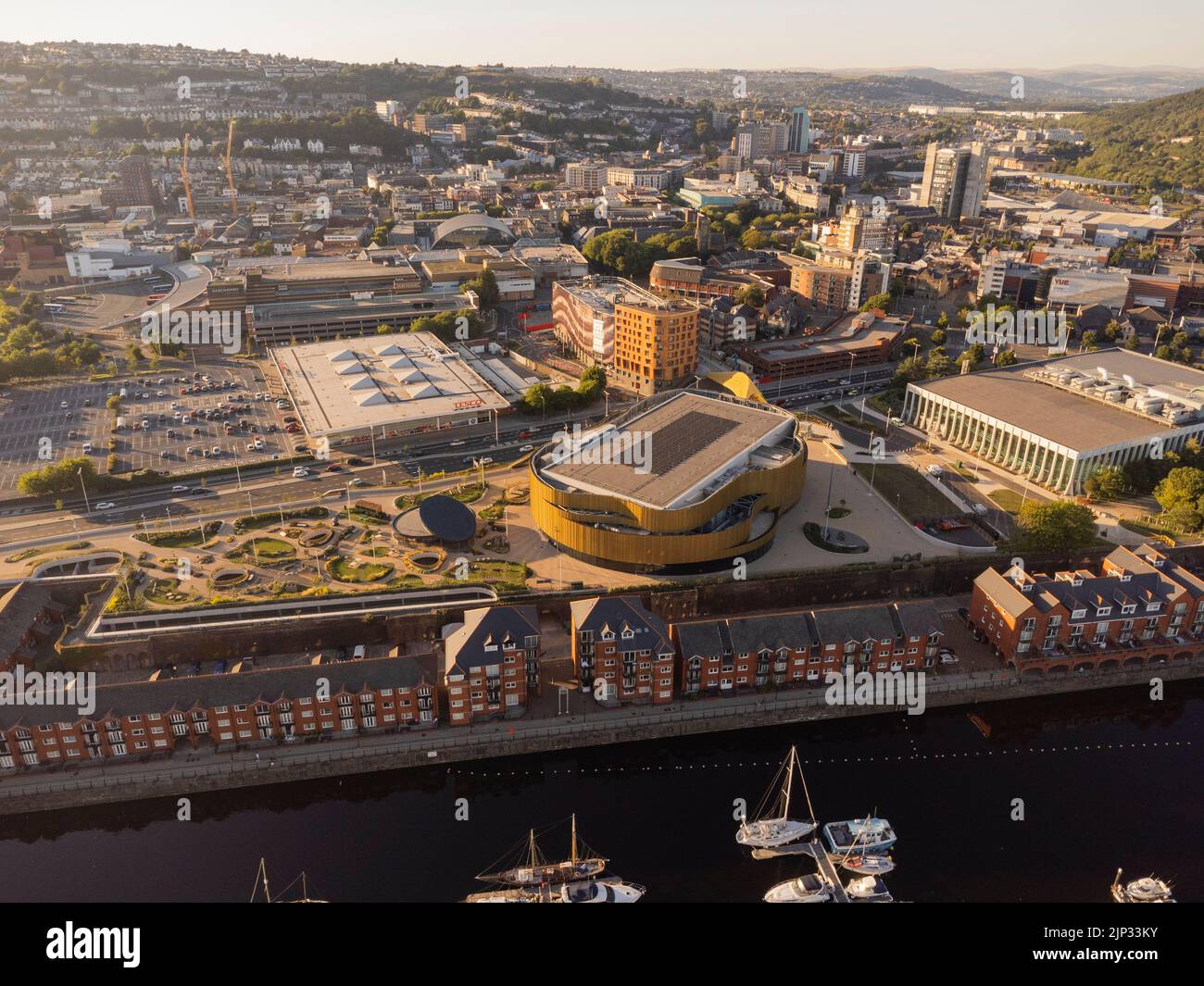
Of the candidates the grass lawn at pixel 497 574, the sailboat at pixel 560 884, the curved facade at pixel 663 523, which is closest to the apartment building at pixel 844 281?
the curved facade at pixel 663 523

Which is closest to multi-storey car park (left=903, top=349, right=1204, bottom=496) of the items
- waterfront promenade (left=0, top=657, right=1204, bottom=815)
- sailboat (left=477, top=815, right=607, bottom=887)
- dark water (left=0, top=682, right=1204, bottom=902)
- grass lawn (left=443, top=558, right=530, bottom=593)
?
waterfront promenade (left=0, top=657, right=1204, bottom=815)

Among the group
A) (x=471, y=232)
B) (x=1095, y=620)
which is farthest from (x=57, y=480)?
(x=471, y=232)

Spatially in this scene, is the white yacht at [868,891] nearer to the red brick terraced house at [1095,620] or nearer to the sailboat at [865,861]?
the sailboat at [865,861]

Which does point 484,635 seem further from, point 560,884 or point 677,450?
point 677,450

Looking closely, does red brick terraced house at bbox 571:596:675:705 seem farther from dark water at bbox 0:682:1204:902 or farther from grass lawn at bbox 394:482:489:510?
grass lawn at bbox 394:482:489:510

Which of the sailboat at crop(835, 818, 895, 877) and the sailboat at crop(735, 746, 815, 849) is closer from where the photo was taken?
the sailboat at crop(835, 818, 895, 877)

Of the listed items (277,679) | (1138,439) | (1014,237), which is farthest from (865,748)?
(1014,237)

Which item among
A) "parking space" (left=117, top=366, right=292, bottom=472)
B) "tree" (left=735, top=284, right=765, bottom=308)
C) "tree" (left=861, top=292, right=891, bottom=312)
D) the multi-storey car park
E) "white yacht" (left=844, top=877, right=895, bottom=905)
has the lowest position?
"white yacht" (left=844, top=877, right=895, bottom=905)
